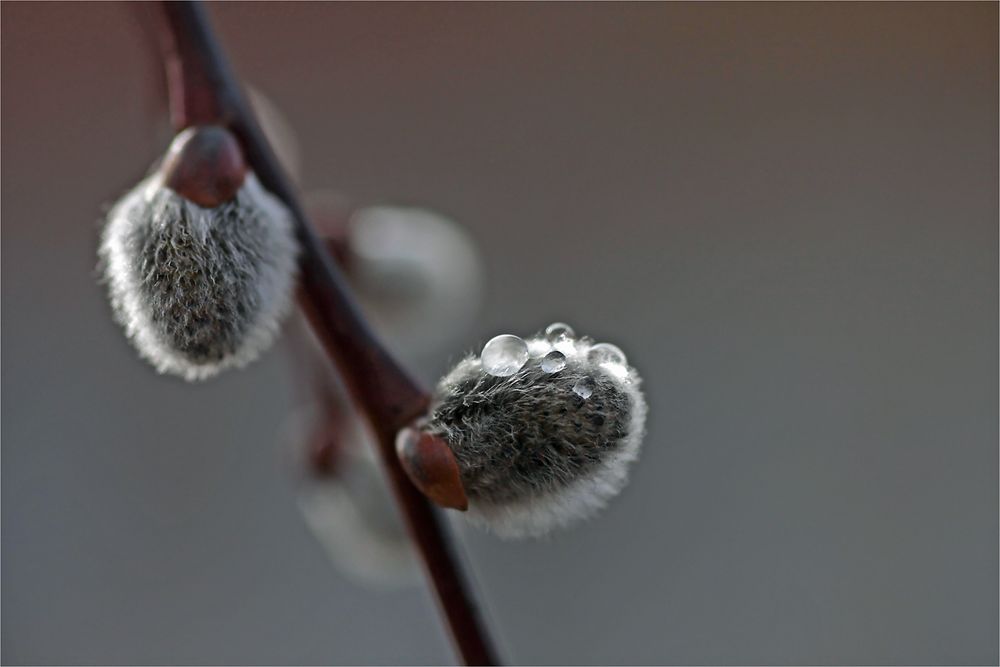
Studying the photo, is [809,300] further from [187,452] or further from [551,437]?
[551,437]

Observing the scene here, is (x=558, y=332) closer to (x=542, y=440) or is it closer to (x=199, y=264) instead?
(x=542, y=440)

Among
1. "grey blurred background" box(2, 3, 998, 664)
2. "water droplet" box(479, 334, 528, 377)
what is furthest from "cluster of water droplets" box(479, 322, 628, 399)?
"grey blurred background" box(2, 3, 998, 664)

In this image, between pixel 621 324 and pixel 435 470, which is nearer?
pixel 435 470

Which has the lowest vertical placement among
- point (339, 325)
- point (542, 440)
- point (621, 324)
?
point (542, 440)

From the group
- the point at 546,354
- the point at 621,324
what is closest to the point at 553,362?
the point at 546,354

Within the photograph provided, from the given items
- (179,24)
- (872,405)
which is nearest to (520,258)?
(872,405)

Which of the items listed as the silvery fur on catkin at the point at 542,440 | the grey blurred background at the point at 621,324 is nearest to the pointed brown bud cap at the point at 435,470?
the silvery fur on catkin at the point at 542,440

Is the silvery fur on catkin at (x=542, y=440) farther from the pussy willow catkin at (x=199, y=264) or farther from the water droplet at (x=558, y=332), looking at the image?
the pussy willow catkin at (x=199, y=264)
